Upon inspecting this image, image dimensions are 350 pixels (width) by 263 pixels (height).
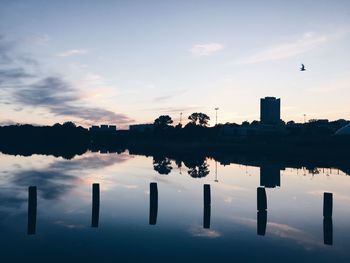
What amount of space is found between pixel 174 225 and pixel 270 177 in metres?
25.9

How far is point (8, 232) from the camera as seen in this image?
21.4 metres

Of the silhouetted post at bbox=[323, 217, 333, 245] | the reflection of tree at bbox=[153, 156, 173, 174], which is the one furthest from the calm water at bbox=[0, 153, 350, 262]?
the reflection of tree at bbox=[153, 156, 173, 174]

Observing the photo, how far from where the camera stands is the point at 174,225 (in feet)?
74.3

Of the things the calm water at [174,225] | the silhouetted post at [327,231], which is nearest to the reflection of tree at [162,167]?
the calm water at [174,225]

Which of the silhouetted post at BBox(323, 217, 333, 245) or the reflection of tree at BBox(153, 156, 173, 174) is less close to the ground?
the reflection of tree at BBox(153, 156, 173, 174)

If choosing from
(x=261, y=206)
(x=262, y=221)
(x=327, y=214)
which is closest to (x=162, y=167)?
(x=261, y=206)

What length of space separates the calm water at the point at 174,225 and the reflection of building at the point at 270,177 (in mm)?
532

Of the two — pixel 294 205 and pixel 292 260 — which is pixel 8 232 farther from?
pixel 294 205

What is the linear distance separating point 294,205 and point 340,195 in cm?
755

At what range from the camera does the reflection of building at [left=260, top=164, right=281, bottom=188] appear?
40.3 metres

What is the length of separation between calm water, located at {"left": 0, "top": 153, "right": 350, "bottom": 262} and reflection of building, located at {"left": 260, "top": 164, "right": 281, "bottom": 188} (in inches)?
20.9

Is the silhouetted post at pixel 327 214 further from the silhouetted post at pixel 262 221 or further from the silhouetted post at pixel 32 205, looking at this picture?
the silhouetted post at pixel 32 205

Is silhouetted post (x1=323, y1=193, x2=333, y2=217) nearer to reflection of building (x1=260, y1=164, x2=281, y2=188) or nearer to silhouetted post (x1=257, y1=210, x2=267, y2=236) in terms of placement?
silhouetted post (x1=257, y1=210, x2=267, y2=236)

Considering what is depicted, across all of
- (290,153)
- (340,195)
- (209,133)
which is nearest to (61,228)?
(340,195)
